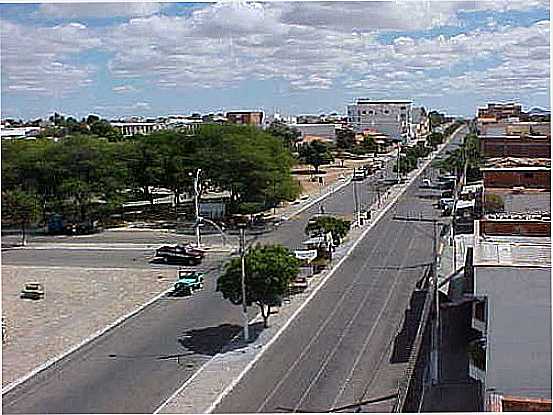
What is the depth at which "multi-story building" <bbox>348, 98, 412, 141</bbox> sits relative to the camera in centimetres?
2270

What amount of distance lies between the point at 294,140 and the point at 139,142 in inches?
318

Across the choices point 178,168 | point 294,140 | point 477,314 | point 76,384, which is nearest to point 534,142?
point 178,168

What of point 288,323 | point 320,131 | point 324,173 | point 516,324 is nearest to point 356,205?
point 324,173

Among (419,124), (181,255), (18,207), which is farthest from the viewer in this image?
(419,124)

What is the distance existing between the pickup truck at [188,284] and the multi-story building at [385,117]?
17186 mm

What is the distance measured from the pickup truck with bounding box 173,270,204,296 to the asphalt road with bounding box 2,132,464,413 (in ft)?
0.29

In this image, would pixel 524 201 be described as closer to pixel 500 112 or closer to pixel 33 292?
pixel 33 292

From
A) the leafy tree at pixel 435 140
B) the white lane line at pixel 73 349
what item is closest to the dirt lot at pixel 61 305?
the white lane line at pixel 73 349

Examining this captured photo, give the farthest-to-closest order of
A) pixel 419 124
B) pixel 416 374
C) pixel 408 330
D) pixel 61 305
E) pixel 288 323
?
pixel 419 124 → pixel 61 305 → pixel 288 323 → pixel 408 330 → pixel 416 374

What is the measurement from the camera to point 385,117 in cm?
2327

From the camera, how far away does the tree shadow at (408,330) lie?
12.0 feet

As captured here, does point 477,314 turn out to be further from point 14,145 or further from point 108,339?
point 14,145

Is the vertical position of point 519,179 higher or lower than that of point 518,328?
higher

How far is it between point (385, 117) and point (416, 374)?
2033cm
